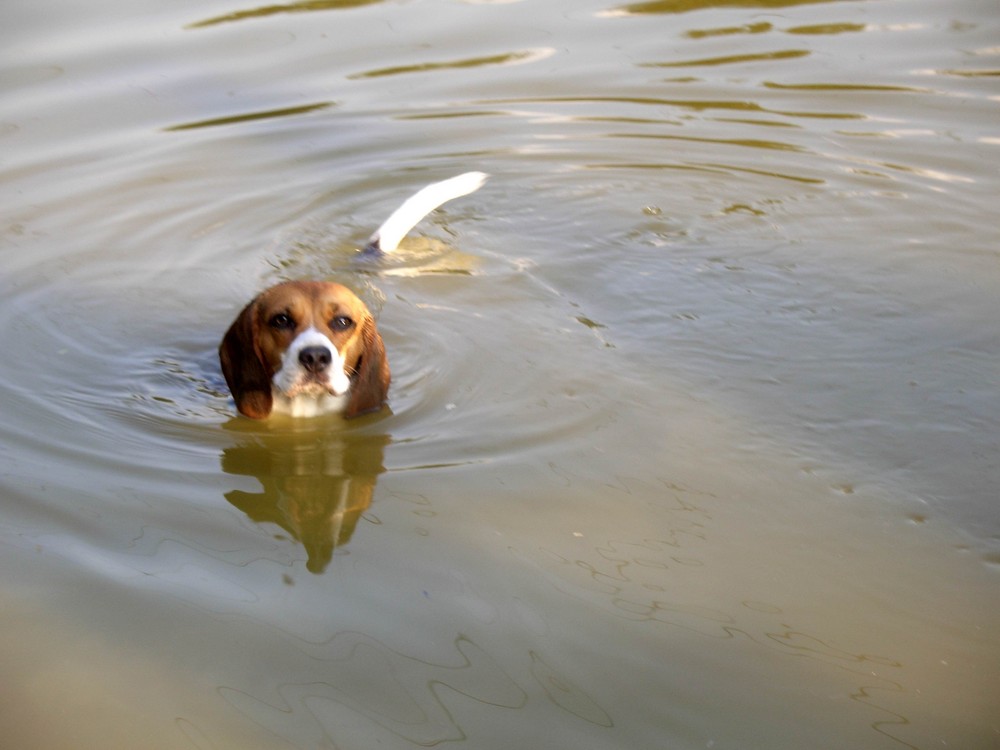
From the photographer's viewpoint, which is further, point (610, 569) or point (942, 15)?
point (942, 15)

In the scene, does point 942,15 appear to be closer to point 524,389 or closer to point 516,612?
point 524,389

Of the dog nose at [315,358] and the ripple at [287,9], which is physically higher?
the ripple at [287,9]

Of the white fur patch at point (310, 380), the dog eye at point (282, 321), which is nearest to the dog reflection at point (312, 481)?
the white fur patch at point (310, 380)

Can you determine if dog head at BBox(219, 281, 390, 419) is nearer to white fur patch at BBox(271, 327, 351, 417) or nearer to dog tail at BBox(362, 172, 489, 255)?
white fur patch at BBox(271, 327, 351, 417)

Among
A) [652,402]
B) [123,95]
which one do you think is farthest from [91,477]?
[123,95]

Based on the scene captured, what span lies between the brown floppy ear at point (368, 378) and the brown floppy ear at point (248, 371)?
1.19 ft

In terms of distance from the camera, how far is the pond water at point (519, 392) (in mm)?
3652

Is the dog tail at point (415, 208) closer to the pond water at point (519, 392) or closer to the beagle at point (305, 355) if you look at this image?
the pond water at point (519, 392)

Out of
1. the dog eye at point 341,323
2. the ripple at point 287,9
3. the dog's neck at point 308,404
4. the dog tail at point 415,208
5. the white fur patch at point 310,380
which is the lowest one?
the dog's neck at point 308,404

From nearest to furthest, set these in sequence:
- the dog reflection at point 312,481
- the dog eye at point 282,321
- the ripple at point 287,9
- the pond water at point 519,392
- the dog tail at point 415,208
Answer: the pond water at point 519,392, the dog reflection at point 312,481, the dog eye at point 282,321, the dog tail at point 415,208, the ripple at point 287,9

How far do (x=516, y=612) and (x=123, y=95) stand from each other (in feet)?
21.5

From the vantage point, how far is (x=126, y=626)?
12.8 feet

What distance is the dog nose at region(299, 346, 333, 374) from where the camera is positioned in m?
5.06

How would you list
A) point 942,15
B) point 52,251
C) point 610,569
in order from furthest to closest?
point 942,15, point 52,251, point 610,569
